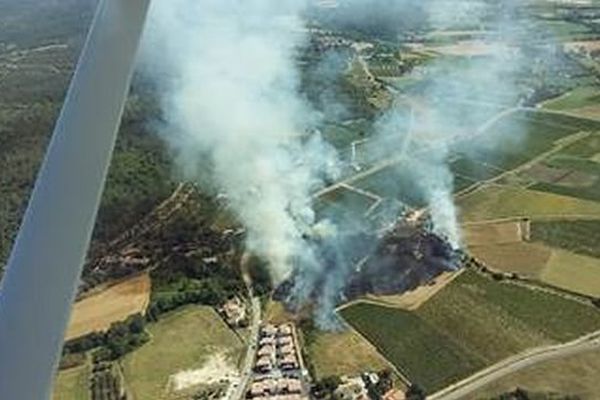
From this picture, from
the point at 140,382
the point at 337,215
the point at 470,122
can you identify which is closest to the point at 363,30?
the point at 470,122

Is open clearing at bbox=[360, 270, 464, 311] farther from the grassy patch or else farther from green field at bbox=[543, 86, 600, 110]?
green field at bbox=[543, 86, 600, 110]

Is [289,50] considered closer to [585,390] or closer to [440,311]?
[440,311]

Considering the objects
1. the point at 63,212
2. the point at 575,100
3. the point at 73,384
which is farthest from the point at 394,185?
the point at 63,212

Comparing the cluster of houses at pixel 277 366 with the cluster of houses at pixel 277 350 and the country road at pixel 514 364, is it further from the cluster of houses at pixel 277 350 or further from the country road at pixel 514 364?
the country road at pixel 514 364

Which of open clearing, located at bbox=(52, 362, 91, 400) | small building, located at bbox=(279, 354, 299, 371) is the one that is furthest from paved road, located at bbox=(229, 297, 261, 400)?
open clearing, located at bbox=(52, 362, 91, 400)

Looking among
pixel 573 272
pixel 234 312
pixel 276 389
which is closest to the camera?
pixel 276 389

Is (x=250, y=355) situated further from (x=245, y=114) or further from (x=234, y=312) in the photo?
(x=245, y=114)

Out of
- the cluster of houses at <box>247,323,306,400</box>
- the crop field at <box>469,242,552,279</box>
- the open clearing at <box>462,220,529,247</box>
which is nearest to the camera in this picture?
the cluster of houses at <box>247,323,306,400</box>
